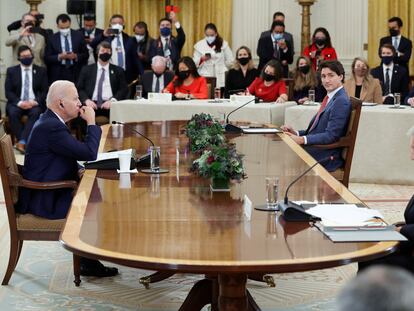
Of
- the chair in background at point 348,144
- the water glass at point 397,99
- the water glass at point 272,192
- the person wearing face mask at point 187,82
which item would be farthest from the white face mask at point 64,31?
the water glass at point 272,192

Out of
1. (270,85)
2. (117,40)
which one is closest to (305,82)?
(270,85)

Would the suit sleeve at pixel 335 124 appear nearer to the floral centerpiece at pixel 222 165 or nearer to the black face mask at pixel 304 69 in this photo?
the floral centerpiece at pixel 222 165

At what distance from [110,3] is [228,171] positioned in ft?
31.5

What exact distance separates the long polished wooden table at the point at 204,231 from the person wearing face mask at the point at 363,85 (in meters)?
4.76

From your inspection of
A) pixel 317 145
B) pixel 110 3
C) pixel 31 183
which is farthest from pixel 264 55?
pixel 31 183

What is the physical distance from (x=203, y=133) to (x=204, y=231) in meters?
2.18

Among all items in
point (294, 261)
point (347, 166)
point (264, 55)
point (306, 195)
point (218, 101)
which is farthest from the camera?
point (264, 55)

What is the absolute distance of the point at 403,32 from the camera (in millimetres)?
12312

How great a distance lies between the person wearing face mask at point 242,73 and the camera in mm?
10948

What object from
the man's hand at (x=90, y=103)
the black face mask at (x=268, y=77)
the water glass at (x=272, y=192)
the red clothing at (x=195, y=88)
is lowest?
the water glass at (x=272, y=192)

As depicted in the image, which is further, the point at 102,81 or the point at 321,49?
the point at 321,49

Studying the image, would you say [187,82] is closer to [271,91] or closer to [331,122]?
[271,91]

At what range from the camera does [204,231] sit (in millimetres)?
3205

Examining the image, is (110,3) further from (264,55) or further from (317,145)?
(317,145)
